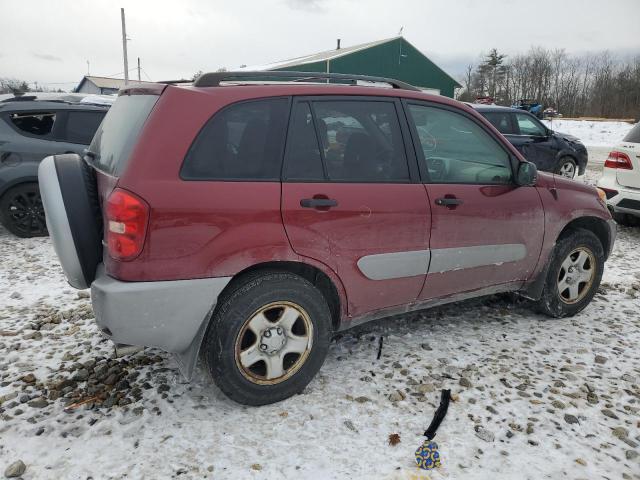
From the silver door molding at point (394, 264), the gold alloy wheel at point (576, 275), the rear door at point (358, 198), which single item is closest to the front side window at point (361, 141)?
the rear door at point (358, 198)

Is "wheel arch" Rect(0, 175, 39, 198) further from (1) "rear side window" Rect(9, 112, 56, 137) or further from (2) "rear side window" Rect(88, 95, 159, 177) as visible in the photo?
(2) "rear side window" Rect(88, 95, 159, 177)

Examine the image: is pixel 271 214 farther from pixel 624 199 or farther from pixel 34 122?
pixel 624 199

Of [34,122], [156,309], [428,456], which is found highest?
[34,122]

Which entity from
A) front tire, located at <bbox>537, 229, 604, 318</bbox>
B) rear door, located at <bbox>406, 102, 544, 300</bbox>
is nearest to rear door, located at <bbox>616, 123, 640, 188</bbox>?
front tire, located at <bbox>537, 229, 604, 318</bbox>

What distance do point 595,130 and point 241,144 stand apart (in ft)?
115

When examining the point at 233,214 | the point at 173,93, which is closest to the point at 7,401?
the point at 233,214

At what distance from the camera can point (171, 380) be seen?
2.98 m

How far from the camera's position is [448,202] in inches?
122

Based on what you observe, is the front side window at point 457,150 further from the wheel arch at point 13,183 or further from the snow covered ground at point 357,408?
the wheel arch at point 13,183

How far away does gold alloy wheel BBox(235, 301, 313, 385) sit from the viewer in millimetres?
2590

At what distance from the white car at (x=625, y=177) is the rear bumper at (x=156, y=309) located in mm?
6143

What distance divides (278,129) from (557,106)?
5641cm

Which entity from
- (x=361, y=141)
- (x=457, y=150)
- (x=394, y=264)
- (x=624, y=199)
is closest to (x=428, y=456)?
(x=394, y=264)

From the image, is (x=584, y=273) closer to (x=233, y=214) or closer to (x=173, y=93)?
(x=233, y=214)
